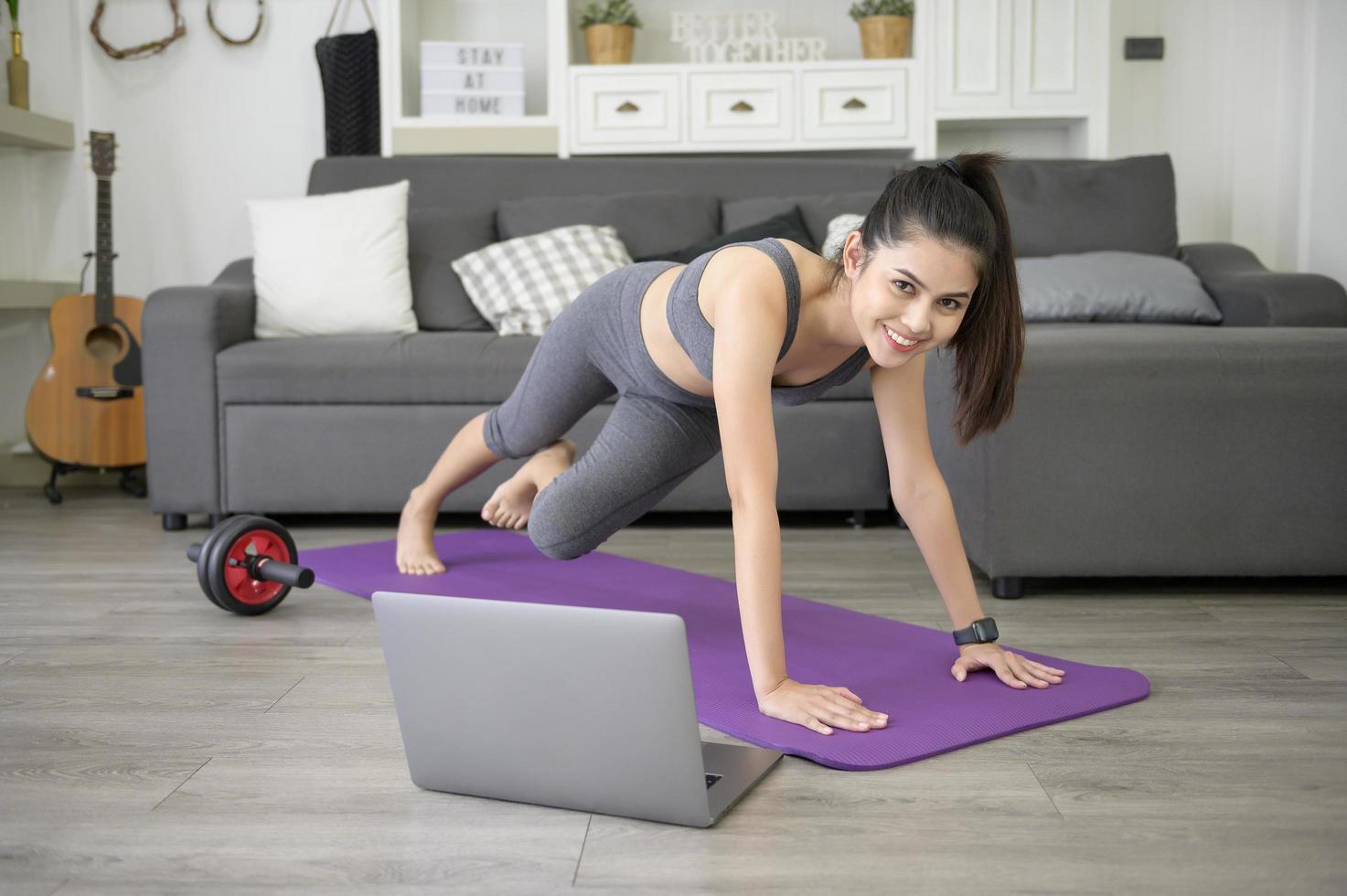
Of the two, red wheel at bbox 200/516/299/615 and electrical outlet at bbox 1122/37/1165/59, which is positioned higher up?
electrical outlet at bbox 1122/37/1165/59

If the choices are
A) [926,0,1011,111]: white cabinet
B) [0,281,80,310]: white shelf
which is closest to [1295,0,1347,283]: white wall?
[926,0,1011,111]: white cabinet

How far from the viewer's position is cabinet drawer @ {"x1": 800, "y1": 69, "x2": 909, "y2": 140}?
3.89 meters

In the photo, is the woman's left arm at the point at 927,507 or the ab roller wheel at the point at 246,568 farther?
the ab roller wheel at the point at 246,568

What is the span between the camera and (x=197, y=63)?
420 centimetres

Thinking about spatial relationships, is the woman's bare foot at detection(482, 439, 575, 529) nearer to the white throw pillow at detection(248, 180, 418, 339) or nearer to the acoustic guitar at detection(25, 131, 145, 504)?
the white throw pillow at detection(248, 180, 418, 339)

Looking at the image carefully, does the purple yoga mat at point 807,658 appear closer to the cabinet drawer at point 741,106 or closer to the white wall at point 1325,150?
the cabinet drawer at point 741,106

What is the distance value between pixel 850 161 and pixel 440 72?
131 centimetres

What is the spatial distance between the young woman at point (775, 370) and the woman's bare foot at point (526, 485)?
0.08 feet

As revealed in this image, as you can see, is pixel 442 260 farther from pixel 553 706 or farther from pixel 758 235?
pixel 553 706

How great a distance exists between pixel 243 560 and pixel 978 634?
124 cm

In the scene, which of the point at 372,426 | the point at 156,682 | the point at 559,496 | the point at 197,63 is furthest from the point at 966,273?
the point at 197,63

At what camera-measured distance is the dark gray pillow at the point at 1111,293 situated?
3111 mm

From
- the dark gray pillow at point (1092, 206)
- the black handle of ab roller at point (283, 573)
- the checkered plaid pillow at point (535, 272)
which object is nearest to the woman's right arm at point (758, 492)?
the black handle of ab roller at point (283, 573)

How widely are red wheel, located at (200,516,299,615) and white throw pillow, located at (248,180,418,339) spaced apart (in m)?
1.20
